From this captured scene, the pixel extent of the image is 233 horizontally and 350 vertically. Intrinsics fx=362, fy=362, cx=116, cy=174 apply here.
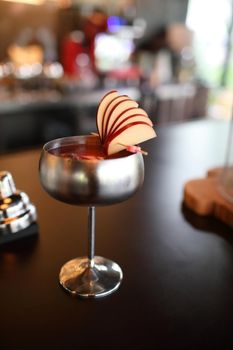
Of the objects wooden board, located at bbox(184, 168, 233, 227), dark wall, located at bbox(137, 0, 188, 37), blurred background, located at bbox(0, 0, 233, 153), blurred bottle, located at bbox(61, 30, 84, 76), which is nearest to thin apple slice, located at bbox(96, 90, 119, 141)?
wooden board, located at bbox(184, 168, 233, 227)

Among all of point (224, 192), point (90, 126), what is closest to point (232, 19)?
point (90, 126)

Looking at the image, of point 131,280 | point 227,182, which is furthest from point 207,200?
point 131,280

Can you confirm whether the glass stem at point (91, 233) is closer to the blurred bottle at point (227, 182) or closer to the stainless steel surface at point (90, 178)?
the stainless steel surface at point (90, 178)

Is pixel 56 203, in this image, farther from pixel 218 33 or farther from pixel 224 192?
pixel 218 33

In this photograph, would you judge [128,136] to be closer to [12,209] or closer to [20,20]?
[12,209]

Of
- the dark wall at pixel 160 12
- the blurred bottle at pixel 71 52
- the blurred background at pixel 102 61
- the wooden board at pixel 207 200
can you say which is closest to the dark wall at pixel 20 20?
the blurred background at pixel 102 61

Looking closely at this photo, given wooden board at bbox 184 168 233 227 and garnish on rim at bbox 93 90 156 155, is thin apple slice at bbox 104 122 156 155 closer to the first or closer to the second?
garnish on rim at bbox 93 90 156 155
